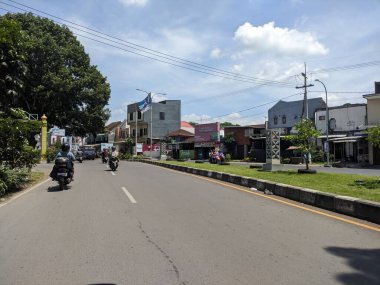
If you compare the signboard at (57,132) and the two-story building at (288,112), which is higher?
the two-story building at (288,112)

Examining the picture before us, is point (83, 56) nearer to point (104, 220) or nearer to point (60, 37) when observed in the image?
point (60, 37)

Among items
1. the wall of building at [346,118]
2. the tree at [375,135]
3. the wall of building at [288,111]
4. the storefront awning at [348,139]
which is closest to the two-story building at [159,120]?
the wall of building at [288,111]

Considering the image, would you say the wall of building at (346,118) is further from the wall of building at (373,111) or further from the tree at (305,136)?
the tree at (305,136)

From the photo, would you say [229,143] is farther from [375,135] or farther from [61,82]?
[375,135]

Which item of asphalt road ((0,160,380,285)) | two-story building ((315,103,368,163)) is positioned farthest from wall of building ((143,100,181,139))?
asphalt road ((0,160,380,285))

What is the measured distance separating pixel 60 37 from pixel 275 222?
46.8 meters

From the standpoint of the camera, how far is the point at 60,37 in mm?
49938

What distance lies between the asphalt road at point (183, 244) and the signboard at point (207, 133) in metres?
50.1

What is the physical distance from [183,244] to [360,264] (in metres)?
2.70

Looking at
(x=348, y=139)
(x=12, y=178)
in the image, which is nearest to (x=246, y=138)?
(x=348, y=139)

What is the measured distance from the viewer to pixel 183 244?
6.91 meters

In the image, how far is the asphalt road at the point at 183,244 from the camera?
5.34 meters

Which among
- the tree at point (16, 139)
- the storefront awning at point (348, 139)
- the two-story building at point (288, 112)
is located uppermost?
the two-story building at point (288, 112)

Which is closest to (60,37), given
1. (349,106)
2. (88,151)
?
(88,151)
